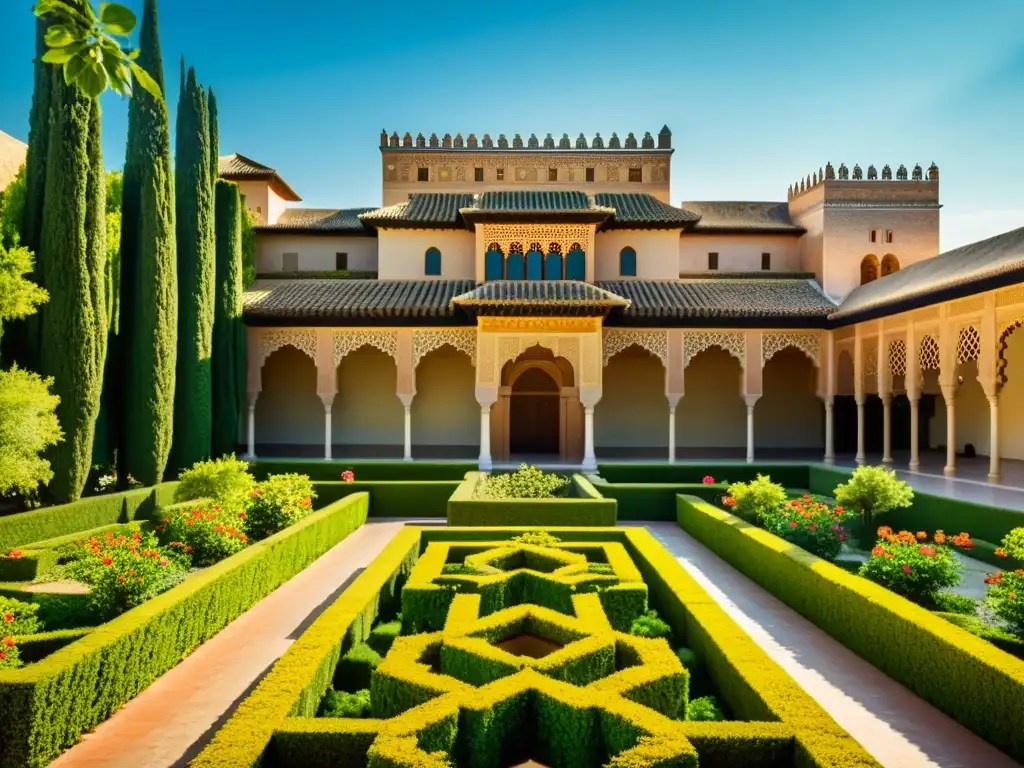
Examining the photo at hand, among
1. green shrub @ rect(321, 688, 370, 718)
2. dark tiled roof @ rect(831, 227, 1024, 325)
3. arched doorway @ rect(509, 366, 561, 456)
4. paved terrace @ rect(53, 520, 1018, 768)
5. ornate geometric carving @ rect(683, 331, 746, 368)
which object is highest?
dark tiled roof @ rect(831, 227, 1024, 325)

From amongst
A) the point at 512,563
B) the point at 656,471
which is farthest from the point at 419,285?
the point at 512,563

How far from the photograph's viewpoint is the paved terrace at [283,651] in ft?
15.3

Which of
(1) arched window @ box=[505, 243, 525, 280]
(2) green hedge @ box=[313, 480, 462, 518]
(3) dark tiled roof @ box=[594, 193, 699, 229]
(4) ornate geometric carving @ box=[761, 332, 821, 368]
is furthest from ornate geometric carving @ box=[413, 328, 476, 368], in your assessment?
(4) ornate geometric carving @ box=[761, 332, 821, 368]

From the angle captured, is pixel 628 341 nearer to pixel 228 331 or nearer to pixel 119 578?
pixel 228 331

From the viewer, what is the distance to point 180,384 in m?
16.2

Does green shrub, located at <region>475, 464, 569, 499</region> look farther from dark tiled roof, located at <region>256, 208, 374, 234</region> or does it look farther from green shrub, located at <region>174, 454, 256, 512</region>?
dark tiled roof, located at <region>256, 208, 374, 234</region>

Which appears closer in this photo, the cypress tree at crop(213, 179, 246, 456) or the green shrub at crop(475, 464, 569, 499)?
the green shrub at crop(475, 464, 569, 499)

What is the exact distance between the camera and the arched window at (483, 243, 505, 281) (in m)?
21.1

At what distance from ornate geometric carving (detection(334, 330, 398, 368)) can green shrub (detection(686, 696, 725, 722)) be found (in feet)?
50.0

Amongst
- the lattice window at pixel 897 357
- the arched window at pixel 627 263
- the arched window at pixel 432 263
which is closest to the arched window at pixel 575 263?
the arched window at pixel 627 263

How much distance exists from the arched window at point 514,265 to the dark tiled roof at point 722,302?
102 inches

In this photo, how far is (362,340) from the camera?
63.3 ft

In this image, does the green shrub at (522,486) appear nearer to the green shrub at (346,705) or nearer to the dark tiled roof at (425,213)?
the green shrub at (346,705)

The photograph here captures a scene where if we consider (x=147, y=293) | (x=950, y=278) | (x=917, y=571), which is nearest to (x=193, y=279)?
(x=147, y=293)
